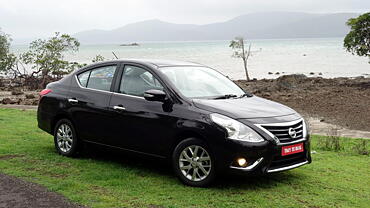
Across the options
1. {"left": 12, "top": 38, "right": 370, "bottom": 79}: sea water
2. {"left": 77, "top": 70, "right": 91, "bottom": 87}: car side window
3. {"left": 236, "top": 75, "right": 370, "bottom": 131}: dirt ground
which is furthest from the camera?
{"left": 12, "top": 38, "right": 370, "bottom": 79}: sea water

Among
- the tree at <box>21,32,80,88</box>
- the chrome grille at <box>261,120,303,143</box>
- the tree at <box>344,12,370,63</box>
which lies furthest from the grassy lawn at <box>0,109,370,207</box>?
the tree at <box>21,32,80,88</box>

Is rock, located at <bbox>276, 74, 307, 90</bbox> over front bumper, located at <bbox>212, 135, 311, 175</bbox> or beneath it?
beneath

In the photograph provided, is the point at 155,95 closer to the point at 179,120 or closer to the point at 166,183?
the point at 179,120

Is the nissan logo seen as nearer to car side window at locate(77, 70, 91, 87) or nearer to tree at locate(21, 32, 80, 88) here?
car side window at locate(77, 70, 91, 87)

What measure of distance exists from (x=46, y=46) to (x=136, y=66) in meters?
27.1

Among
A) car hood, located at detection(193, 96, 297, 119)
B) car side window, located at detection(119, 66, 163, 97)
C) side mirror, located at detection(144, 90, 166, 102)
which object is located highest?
car side window, located at detection(119, 66, 163, 97)

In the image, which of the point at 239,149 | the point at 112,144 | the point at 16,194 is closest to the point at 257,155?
the point at 239,149

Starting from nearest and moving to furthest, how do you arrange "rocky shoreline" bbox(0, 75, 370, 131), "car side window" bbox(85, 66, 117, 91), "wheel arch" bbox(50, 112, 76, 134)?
"car side window" bbox(85, 66, 117, 91) < "wheel arch" bbox(50, 112, 76, 134) < "rocky shoreline" bbox(0, 75, 370, 131)

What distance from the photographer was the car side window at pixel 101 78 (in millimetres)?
7697

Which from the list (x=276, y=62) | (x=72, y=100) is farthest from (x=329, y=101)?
(x=276, y=62)

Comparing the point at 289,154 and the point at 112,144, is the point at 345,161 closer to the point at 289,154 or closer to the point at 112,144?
the point at 289,154

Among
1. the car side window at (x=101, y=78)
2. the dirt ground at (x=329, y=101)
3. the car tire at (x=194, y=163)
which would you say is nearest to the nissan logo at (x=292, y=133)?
the car tire at (x=194, y=163)

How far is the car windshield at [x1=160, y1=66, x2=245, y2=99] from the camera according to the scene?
276 inches

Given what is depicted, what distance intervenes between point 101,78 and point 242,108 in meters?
2.52
